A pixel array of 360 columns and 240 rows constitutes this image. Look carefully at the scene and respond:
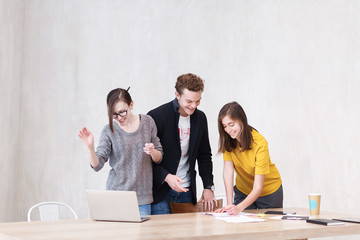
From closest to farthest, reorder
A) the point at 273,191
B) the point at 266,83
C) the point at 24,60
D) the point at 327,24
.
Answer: the point at 273,191 < the point at 327,24 < the point at 266,83 < the point at 24,60

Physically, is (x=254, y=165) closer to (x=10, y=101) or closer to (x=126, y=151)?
(x=126, y=151)

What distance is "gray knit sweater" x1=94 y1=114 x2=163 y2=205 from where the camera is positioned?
262 centimetres

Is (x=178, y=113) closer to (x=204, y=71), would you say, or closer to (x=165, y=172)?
(x=165, y=172)

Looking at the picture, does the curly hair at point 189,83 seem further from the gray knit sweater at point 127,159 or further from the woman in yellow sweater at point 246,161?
the gray knit sweater at point 127,159

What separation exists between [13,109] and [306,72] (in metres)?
3.15

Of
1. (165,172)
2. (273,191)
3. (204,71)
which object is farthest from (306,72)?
(165,172)

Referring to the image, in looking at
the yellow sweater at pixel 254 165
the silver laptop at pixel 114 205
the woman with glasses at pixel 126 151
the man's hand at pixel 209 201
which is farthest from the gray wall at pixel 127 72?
the silver laptop at pixel 114 205

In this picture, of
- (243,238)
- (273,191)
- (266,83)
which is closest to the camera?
(243,238)

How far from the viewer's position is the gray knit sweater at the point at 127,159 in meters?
2.62

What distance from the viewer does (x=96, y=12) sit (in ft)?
17.5

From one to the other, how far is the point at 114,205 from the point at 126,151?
57 centimetres

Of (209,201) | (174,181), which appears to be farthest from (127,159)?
(209,201)

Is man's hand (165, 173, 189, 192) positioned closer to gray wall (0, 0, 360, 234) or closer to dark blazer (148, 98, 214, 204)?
dark blazer (148, 98, 214, 204)

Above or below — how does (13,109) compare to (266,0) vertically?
below
